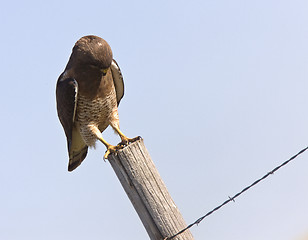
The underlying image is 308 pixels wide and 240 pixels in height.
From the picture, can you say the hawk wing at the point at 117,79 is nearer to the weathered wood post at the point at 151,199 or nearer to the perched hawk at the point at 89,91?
the perched hawk at the point at 89,91

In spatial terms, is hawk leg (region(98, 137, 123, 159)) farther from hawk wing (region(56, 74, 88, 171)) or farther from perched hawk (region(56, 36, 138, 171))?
hawk wing (region(56, 74, 88, 171))

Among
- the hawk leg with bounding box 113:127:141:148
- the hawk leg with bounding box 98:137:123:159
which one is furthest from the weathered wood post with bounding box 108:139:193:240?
the hawk leg with bounding box 113:127:141:148

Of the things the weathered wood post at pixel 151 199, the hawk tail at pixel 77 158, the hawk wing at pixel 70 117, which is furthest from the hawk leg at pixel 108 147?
the weathered wood post at pixel 151 199

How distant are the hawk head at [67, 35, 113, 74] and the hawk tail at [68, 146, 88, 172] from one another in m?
1.36

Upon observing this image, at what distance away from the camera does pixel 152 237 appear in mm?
3787

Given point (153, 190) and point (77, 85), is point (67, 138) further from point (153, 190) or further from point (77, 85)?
point (153, 190)

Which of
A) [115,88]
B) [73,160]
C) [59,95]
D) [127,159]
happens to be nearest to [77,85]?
[59,95]

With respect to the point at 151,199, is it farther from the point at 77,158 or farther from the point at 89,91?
the point at 77,158

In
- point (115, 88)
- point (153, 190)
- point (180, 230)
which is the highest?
point (115, 88)

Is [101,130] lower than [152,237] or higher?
higher

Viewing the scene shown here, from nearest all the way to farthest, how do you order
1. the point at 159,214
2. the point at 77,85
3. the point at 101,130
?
the point at 159,214
the point at 77,85
the point at 101,130

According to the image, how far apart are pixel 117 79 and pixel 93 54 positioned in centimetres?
67

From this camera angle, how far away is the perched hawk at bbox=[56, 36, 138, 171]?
657 centimetres

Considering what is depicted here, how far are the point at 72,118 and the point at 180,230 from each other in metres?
3.41
